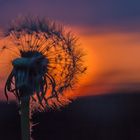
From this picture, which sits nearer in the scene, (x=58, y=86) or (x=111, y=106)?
(x=58, y=86)

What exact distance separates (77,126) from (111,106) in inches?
256

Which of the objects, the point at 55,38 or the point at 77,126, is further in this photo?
the point at 77,126

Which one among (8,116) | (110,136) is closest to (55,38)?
(8,116)

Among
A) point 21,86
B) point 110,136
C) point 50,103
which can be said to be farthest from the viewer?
point 110,136

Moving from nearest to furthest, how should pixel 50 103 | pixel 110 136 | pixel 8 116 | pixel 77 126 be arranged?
pixel 50 103 < pixel 8 116 < pixel 110 136 < pixel 77 126

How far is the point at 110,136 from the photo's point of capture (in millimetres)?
116812

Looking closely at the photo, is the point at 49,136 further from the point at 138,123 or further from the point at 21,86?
the point at 21,86

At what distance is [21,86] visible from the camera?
3309cm

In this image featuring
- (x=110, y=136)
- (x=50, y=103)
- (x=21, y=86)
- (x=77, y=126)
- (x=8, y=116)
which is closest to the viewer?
(x=21, y=86)

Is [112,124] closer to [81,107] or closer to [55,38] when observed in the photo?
[81,107]

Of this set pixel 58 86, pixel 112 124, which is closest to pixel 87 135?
pixel 112 124

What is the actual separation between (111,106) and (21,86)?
290 ft

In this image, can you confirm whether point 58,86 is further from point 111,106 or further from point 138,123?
point 111,106

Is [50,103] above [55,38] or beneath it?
beneath
